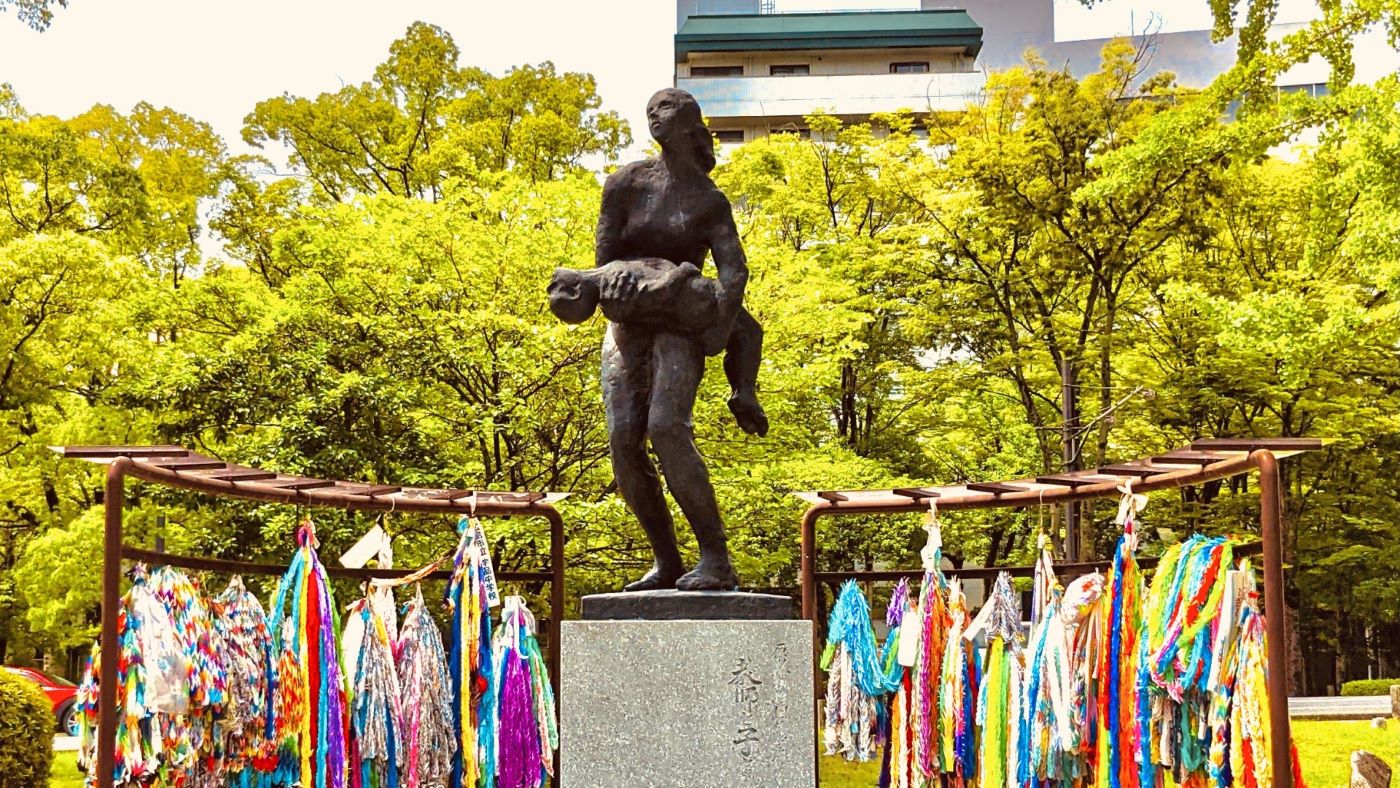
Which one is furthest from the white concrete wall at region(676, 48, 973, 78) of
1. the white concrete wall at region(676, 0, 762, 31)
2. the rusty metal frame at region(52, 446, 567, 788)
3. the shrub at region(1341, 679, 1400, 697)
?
the rusty metal frame at region(52, 446, 567, 788)

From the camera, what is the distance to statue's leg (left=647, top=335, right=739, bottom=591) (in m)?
5.33

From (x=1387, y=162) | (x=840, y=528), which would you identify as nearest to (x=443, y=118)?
(x=840, y=528)

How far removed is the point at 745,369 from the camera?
5703 millimetres

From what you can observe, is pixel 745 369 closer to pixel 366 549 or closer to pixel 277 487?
pixel 277 487

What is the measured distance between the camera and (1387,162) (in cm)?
1219

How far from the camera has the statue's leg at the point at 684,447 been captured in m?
5.33

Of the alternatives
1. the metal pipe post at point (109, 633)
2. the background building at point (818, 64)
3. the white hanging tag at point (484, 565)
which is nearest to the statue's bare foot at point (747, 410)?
the white hanging tag at point (484, 565)

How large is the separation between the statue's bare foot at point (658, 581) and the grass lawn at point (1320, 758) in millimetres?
7447

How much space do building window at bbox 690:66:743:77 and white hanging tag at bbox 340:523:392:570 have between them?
107 ft

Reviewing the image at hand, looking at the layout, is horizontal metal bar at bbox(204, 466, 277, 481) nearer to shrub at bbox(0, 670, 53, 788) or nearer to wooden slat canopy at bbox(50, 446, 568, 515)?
A: wooden slat canopy at bbox(50, 446, 568, 515)

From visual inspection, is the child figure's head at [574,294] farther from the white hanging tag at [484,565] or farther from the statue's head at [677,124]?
the white hanging tag at [484,565]

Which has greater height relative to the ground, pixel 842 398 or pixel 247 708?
pixel 842 398

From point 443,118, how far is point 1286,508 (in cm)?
1469

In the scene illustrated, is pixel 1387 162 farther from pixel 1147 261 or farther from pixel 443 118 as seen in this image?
pixel 443 118
